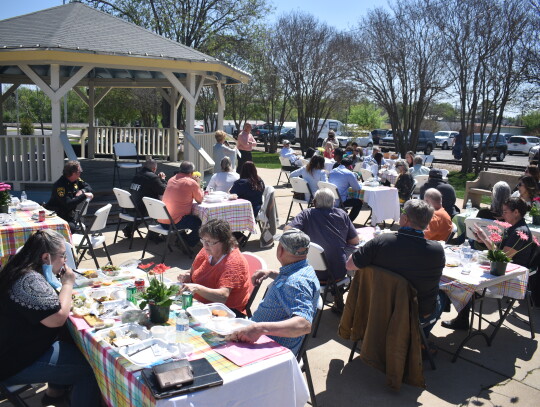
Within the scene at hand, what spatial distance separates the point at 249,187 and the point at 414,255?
13.1 ft

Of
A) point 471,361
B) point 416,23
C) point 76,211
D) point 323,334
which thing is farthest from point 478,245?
point 416,23

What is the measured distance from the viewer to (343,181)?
8516 mm

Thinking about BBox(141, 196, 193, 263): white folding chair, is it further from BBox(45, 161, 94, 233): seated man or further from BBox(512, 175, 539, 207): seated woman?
BBox(512, 175, 539, 207): seated woman

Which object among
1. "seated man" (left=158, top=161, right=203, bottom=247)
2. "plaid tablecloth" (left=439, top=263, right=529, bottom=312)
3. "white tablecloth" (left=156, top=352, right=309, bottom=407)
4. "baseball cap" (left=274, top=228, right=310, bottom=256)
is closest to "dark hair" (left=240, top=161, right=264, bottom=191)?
"seated man" (left=158, top=161, right=203, bottom=247)

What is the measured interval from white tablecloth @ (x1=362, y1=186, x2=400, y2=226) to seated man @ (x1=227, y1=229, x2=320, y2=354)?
18.4 ft

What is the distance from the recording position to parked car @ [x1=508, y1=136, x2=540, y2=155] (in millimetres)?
32531

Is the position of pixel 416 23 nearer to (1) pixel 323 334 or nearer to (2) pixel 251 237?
(2) pixel 251 237

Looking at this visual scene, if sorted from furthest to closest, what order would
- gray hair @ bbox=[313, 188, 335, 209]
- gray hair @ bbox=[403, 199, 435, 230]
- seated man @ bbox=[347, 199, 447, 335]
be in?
gray hair @ bbox=[313, 188, 335, 209] → gray hair @ bbox=[403, 199, 435, 230] → seated man @ bbox=[347, 199, 447, 335]

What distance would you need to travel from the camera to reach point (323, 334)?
15.0 feet

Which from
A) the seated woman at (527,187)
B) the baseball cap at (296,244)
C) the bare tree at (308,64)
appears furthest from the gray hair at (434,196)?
the bare tree at (308,64)

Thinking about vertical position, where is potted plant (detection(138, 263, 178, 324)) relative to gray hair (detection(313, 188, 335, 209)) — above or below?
below

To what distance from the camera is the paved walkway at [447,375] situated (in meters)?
3.54

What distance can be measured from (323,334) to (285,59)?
866 inches

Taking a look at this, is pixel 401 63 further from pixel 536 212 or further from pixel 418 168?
pixel 536 212
